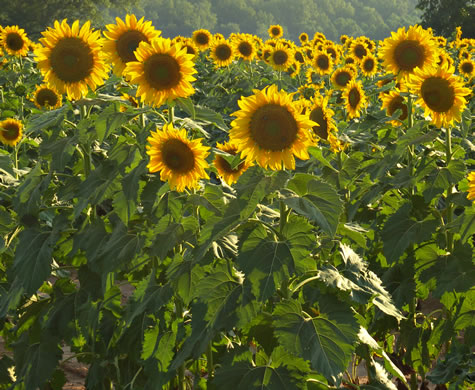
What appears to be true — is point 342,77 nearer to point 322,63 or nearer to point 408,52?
point 322,63

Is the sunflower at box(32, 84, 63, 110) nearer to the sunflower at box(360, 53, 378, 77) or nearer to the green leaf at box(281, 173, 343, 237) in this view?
the green leaf at box(281, 173, 343, 237)

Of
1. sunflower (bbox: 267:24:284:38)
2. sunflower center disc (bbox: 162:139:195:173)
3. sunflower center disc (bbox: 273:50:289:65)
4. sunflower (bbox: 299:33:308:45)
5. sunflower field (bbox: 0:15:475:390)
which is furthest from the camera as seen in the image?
sunflower (bbox: 299:33:308:45)

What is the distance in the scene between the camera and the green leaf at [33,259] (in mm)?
3178

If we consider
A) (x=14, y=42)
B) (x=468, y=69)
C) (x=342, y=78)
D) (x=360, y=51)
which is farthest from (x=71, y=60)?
(x=468, y=69)

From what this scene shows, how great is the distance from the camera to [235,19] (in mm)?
75812

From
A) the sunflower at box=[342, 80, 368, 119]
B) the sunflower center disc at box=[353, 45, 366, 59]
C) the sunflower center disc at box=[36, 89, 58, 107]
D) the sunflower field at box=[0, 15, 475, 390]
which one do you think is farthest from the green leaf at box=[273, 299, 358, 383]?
the sunflower center disc at box=[353, 45, 366, 59]

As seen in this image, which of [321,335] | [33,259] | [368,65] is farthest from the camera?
[368,65]

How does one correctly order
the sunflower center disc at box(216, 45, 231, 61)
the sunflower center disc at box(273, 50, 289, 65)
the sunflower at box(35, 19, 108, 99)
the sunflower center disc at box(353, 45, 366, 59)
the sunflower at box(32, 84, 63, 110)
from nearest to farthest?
the sunflower at box(35, 19, 108, 99) < the sunflower at box(32, 84, 63, 110) < the sunflower center disc at box(353, 45, 366, 59) < the sunflower center disc at box(216, 45, 231, 61) < the sunflower center disc at box(273, 50, 289, 65)

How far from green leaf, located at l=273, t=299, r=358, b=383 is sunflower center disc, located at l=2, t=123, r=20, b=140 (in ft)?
13.7

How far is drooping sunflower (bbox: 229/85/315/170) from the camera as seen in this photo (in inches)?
105

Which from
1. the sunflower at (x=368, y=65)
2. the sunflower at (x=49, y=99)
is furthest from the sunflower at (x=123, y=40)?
the sunflower at (x=368, y=65)

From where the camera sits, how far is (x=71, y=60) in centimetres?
362

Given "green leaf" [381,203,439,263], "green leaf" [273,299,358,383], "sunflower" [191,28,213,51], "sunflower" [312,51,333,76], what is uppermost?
"sunflower" [191,28,213,51]

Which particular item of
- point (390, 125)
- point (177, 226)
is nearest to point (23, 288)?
point (177, 226)
